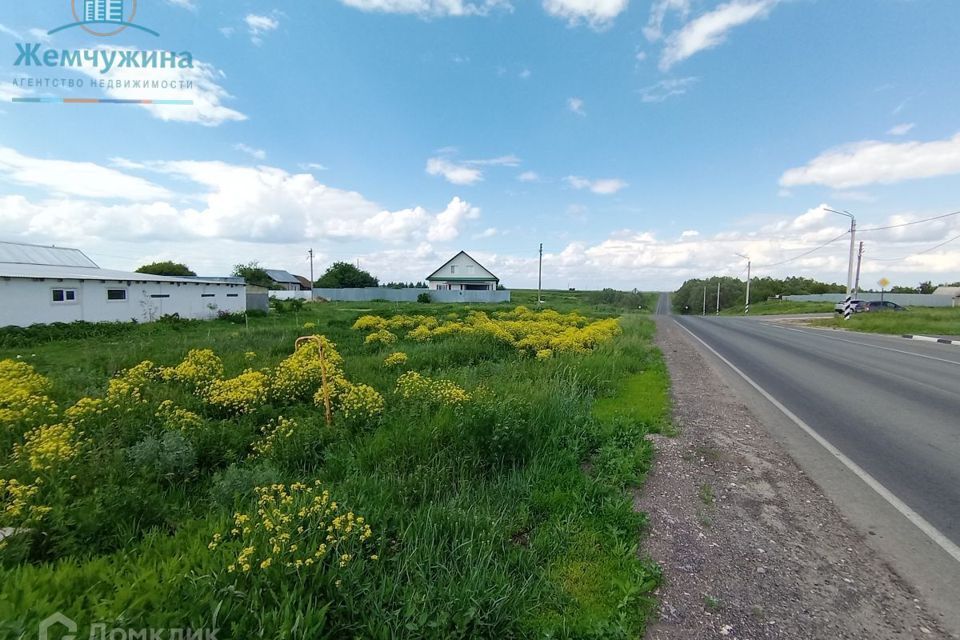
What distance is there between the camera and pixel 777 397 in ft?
24.9

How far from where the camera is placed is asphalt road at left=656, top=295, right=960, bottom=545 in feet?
13.3

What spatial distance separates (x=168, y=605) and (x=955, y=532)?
5533 millimetres

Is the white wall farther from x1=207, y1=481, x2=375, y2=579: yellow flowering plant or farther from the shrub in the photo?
x1=207, y1=481, x2=375, y2=579: yellow flowering plant

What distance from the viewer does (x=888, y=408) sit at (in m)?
6.71

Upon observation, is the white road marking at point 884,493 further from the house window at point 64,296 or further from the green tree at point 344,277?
the green tree at point 344,277

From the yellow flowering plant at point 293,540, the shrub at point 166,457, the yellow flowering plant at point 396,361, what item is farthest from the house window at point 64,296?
the yellow flowering plant at point 293,540

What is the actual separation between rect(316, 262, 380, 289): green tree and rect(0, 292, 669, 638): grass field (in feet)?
196

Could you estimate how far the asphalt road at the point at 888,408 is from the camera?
13.3 ft

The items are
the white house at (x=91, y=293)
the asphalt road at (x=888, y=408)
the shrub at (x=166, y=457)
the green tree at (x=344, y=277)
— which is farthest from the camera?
the green tree at (x=344, y=277)

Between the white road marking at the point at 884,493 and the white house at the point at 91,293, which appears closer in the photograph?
the white road marking at the point at 884,493

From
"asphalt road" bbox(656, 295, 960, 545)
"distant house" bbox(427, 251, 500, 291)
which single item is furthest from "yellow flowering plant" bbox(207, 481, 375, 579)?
"distant house" bbox(427, 251, 500, 291)

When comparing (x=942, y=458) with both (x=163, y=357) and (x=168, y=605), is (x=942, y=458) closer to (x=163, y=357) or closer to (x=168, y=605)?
(x=168, y=605)

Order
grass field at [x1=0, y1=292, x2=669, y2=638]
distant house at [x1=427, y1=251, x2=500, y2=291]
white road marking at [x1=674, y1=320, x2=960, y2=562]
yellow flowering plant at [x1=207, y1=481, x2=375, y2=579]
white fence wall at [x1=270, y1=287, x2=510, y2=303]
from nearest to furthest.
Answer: grass field at [x1=0, y1=292, x2=669, y2=638]
yellow flowering plant at [x1=207, y1=481, x2=375, y2=579]
white road marking at [x1=674, y1=320, x2=960, y2=562]
white fence wall at [x1=270, y1=287, x2=510, y2=303]
distant house at [x1=427, y1=251, x2=500, y2=291]

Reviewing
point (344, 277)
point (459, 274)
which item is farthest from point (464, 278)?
point (344, 277)
